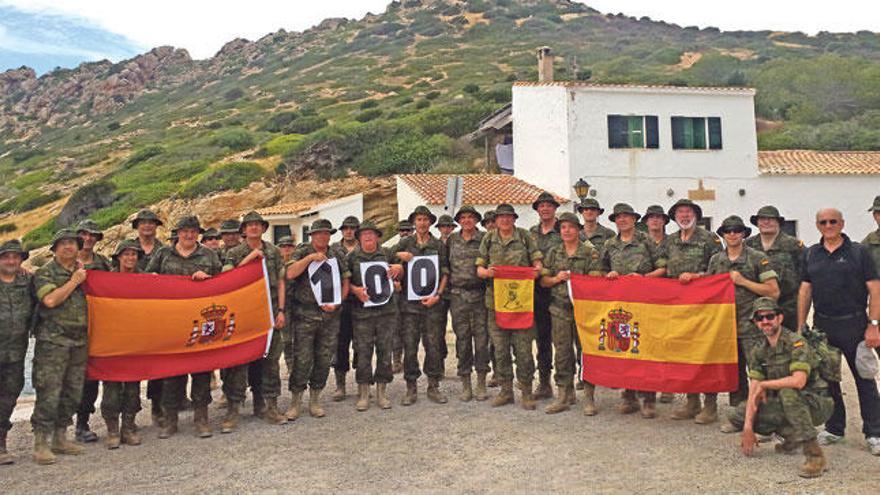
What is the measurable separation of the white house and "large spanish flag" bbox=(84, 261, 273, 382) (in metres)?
17.2

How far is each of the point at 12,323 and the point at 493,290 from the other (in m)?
4.67

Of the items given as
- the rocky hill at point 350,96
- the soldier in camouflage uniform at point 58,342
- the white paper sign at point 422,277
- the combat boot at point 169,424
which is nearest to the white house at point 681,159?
the rocky hill at point 350,96

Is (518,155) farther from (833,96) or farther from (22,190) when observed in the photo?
(22,190)

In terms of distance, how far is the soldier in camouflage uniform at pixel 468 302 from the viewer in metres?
7.33

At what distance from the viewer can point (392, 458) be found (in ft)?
18.2

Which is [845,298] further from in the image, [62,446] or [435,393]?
[62,446]

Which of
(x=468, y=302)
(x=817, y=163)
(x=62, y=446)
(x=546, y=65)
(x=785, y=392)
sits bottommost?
(x=62, y=446)

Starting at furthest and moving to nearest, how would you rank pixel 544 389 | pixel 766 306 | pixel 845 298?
pixel 544 389, pixel 845 298, pixel 766 306

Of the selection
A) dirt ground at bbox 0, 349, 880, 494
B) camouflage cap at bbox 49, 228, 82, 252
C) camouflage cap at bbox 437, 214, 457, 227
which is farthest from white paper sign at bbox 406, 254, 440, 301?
camouflage cap at bbox 49, 228, 82, 252

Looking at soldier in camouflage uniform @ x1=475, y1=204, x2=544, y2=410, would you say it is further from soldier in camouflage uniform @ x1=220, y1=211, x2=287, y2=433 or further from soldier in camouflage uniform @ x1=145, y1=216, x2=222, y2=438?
soldier in camouflage uniform @ x1=145, y1=216, x2=222, y2=438

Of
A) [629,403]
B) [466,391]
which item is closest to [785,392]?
[629,403]

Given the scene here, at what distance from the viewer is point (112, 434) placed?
613cm

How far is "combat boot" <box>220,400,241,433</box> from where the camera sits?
6.46 meters

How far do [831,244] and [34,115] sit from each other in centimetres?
10120
